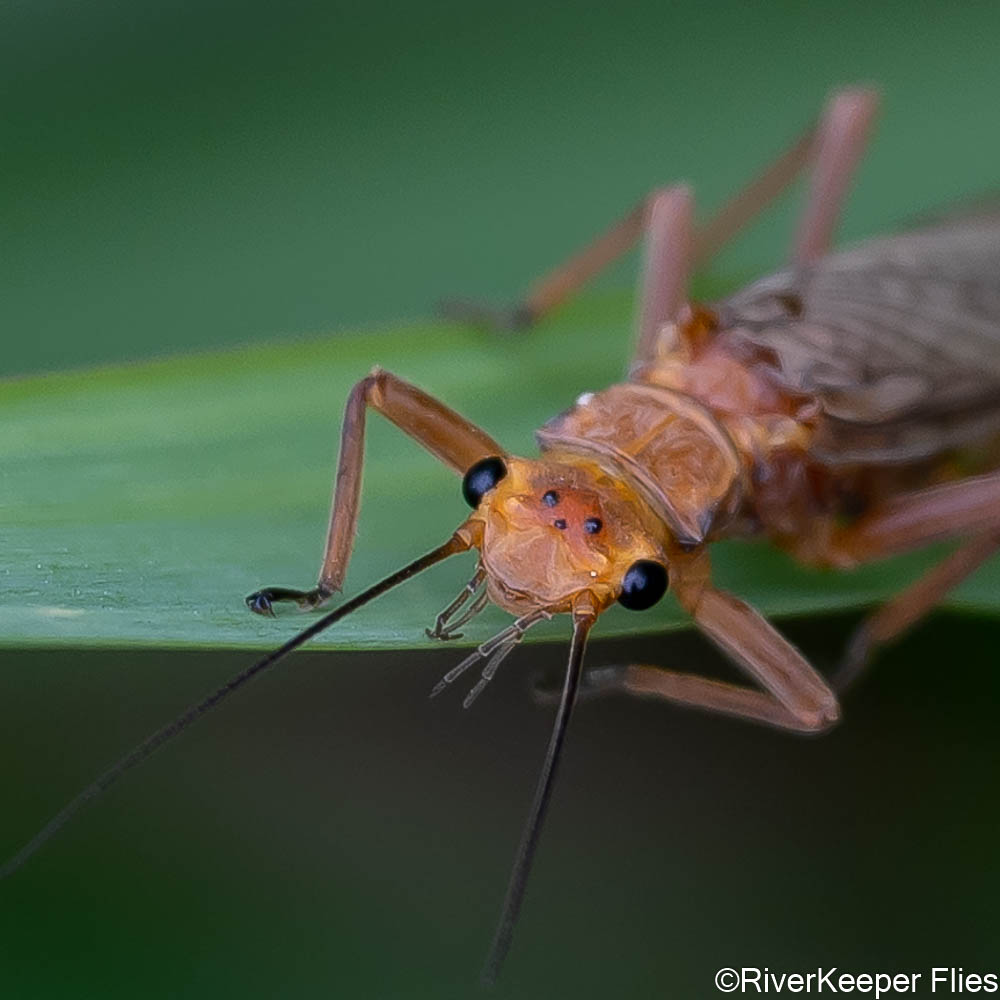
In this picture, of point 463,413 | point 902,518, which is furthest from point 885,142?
point 463,413

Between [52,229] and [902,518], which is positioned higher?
[52,229]

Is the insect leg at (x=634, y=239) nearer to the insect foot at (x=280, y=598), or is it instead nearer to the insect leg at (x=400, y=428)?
the insect leg at (x=400, y=428)

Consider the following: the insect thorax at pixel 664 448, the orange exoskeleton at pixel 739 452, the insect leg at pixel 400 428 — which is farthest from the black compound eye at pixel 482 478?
the insect thorax at pixel 664 448

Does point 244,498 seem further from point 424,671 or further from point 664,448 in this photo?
point 664,448

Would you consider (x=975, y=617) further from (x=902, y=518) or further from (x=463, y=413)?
(x=463, y=413)

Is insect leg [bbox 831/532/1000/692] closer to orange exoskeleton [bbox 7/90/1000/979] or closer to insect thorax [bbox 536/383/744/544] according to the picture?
orange exoskeleton [bbox 7/90/1000/979]

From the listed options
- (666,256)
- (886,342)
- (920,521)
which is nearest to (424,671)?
(920,521)
